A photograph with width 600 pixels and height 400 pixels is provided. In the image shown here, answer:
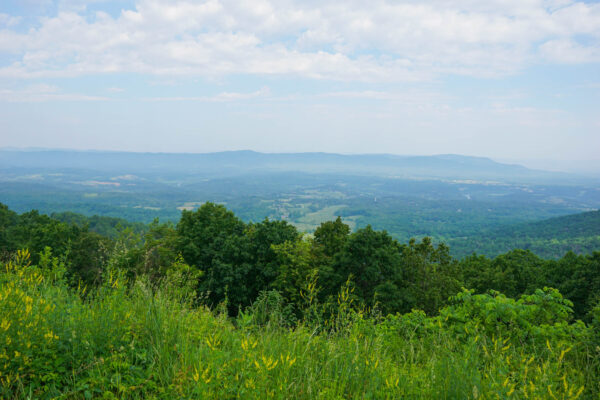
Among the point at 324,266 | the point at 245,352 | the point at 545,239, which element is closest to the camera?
the point at 245,352

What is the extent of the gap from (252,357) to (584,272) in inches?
926

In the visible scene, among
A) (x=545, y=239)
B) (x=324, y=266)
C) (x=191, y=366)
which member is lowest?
(x=545, y=239)

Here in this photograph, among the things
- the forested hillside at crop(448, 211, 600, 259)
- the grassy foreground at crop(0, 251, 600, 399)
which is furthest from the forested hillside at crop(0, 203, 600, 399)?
the forested hillside at crop(448, 211, 600, 259)

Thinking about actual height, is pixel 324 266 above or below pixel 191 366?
below

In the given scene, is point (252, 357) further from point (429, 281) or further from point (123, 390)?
point (429, 281)

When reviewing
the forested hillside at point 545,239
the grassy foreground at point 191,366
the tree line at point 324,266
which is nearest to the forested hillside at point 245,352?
the grassy foreground at point 191,366

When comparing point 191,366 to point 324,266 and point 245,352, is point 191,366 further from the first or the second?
point 324,266

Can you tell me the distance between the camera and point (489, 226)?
14575 cm

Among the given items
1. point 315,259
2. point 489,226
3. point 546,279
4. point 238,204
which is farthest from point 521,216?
point 315,259

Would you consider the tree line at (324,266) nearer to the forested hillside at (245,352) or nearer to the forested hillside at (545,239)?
the forested hillside at (245,352)

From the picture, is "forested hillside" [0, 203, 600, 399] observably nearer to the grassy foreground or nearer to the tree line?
the grassy foreground


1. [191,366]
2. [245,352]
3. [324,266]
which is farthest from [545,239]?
[191,366]

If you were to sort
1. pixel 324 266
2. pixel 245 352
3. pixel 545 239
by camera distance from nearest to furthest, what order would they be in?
pixel 245 352, pixel 324 266, pixel 545 239

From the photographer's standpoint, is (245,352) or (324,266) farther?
(324,266)
